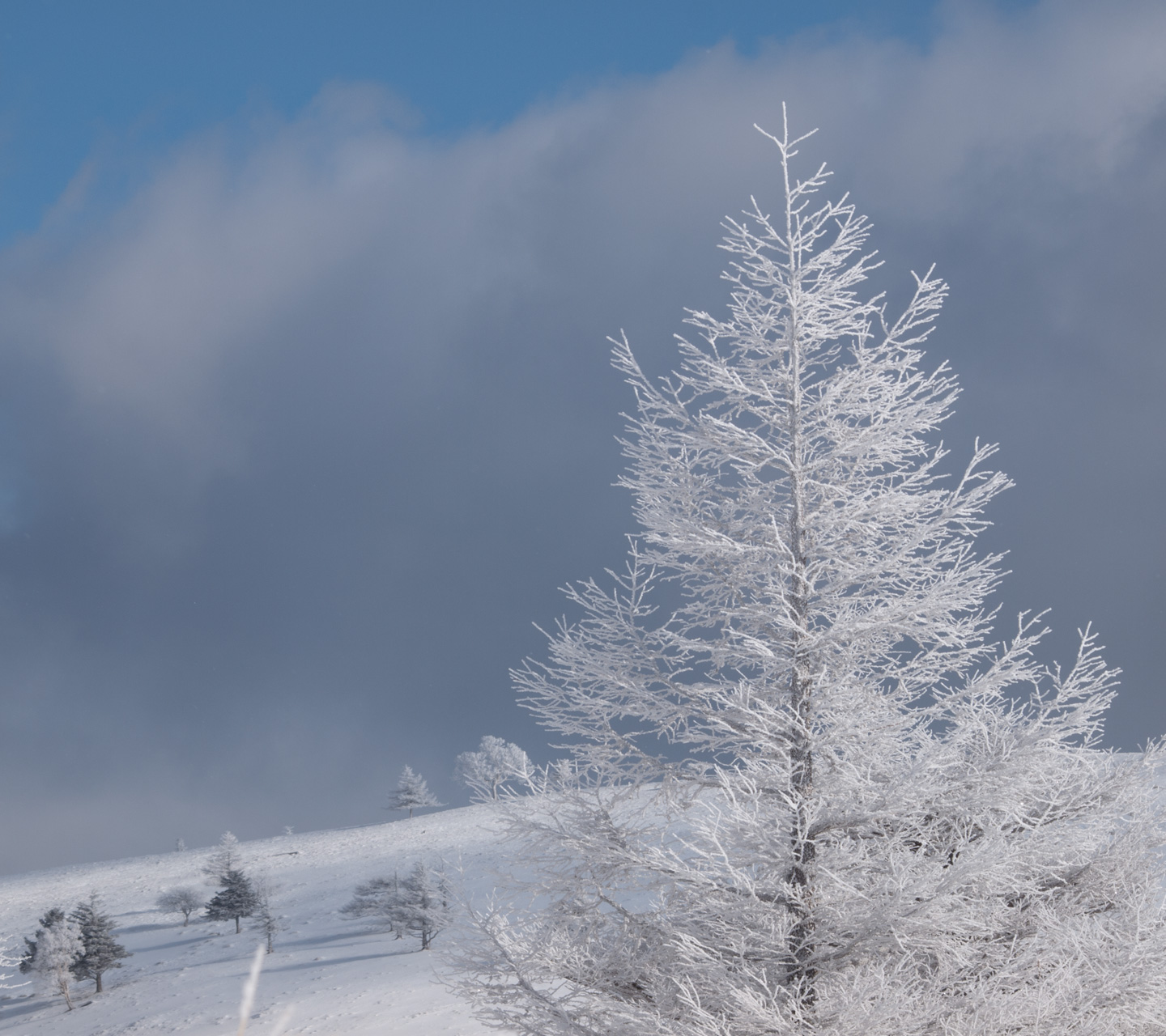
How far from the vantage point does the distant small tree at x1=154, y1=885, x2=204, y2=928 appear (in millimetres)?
49094

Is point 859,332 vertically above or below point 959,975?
above

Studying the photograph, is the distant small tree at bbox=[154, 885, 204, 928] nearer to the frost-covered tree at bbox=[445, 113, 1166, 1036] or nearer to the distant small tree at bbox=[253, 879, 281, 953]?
the distant small tree at bbox=[253, 879, 281, 953]

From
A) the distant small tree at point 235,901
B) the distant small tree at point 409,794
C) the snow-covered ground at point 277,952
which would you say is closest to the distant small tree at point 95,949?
the snow-covered ground at point 277,952

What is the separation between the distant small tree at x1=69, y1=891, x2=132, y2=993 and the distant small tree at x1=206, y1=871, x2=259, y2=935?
18.3 feet

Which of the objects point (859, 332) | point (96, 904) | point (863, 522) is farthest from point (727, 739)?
point (96, 904)

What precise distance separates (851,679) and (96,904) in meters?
49.0

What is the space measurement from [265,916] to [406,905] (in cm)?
1083

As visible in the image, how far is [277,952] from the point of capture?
127 feet

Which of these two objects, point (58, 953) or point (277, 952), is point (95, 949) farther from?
point (277, 952)

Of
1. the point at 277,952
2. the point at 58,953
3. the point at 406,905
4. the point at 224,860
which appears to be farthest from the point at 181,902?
the point at 406,905

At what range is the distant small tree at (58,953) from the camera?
35.7m

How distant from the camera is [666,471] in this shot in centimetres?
759

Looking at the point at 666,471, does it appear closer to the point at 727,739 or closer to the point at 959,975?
the point at 727,739

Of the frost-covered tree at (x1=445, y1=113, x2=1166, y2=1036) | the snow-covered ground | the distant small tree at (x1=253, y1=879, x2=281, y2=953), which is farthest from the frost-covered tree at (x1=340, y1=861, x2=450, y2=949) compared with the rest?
the frost-covered tree at (x1=445, y1=113, x2=1166, y2=1036)
